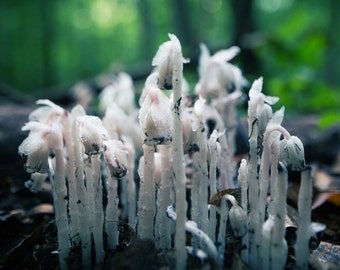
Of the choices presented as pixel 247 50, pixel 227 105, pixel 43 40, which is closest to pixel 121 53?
pixel 43 40

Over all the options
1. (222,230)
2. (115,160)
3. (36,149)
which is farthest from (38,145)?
(222,230)

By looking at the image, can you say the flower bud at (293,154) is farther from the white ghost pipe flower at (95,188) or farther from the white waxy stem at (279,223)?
the white ghost pipe flower at (95,188)

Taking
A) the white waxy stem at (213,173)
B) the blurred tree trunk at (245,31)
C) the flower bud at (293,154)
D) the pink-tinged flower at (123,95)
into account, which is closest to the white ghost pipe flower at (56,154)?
the white waxy stem at (213,173)

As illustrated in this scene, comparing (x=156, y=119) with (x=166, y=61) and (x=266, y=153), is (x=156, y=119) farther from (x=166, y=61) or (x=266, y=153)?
(x=266, y=153)

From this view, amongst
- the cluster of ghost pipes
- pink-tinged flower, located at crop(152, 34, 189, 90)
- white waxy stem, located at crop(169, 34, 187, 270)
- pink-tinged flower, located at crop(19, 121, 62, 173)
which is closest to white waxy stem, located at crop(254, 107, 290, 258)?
the cluster of ghost pipes

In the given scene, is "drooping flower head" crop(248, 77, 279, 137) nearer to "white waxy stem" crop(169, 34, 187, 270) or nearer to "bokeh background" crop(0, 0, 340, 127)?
"white waxy stem" crop(169, 34, 187, 270)

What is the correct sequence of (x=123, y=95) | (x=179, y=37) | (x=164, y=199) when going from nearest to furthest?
1. (x=164, y=199)
2. (x=123, y=95)
3. (x=179, y=37)
